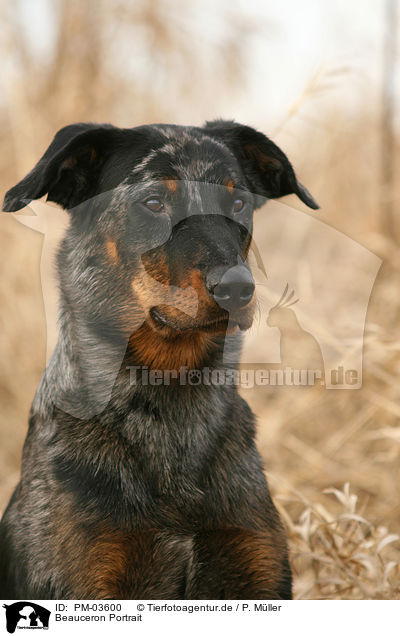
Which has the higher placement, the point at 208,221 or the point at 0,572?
the point at 208,221

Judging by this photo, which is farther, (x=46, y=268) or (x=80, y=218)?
(x=46, y=268)

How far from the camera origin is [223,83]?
537 centimetres

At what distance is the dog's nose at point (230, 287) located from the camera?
2441mm

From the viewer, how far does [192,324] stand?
259 cm

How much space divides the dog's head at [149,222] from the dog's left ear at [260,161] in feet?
0.05

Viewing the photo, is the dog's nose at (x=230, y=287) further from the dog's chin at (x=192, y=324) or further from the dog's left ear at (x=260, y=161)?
the dog's left ear at (x=260, y=161)

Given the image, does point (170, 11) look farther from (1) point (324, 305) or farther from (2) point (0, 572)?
(2) point (0, 572)

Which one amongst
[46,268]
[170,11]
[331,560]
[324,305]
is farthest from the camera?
[324,305]

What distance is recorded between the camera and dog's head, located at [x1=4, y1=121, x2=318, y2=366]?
259cm

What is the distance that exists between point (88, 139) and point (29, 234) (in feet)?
9.41

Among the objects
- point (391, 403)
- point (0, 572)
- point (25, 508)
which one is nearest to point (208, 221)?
point (25, 508)
